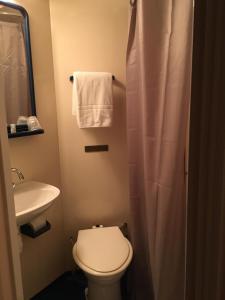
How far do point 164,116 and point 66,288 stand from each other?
1.63 meters

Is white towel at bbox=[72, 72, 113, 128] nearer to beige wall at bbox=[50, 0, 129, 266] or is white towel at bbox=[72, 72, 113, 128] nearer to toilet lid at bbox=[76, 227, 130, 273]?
beige wall at bbox=[50, 0, 129, 266]

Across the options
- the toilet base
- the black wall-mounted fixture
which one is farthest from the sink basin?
the toilet base

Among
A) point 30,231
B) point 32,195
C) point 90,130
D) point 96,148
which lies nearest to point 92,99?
point 90,130

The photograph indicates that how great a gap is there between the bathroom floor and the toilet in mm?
343

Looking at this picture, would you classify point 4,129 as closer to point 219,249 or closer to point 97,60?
point 219,249

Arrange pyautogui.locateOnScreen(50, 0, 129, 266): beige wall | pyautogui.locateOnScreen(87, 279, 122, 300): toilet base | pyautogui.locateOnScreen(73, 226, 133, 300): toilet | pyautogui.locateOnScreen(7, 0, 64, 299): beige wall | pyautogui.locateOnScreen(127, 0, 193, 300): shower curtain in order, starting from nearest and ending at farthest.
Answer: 1. pyautogui.locateOnScreen(127, 0, 193, 300): shower curtain
2. pyautogui.locateOnScreen(73, 226, 133, 300): toilet
3. pyautogui.locateOnScreen(87, 279, 122, 300): toilet base
4. pyautogui.locateOnScreen(7, 0, 64, 299): beige wall
5. pyautogui.locateOnScreen(50, 0, 129, 266): beige wall

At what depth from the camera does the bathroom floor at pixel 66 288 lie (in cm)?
184

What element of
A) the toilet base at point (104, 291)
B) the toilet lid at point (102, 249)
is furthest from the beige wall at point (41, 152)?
the toilet base at point (104, 291)

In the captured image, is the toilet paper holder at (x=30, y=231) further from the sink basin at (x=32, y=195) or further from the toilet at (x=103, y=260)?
the toilet at (x=103, y=260)

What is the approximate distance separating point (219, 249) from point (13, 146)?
57.0 inches

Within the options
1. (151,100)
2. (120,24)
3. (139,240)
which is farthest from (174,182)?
(120,24)

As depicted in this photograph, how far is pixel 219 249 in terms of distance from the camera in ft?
1.53

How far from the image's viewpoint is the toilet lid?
1452mm

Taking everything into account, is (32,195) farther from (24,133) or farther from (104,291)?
(104,291)
